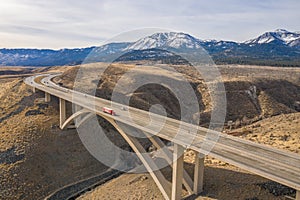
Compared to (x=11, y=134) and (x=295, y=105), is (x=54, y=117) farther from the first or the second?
(x=295, y=105)

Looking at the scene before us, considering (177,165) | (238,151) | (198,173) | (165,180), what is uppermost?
(238,151)

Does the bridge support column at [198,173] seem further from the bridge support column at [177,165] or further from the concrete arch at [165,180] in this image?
the bridge support column at [177,165]

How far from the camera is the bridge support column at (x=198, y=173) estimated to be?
1091 inches

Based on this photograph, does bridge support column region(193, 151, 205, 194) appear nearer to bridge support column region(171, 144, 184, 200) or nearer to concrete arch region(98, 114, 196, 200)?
concrete arch region(98, 114, 196, 200)

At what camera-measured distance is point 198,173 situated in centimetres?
2841

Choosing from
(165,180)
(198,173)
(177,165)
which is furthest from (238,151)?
(165,180)

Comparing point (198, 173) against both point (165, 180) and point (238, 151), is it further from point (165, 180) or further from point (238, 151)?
point (238, 151)

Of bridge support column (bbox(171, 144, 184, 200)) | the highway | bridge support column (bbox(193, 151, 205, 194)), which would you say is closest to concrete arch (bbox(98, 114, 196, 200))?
bridge support column (bbox(171, 144, 184, 200))

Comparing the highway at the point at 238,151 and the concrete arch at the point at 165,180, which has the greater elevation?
the highway at the point at 238,151

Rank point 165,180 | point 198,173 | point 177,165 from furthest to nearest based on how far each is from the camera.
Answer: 1. point 165,180
2. point 198,173
3. point 177,165

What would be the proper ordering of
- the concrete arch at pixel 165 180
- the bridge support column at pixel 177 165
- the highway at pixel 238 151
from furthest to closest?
the concrete arch at pixel 165 180
the bridge support column at pixel 177 165
the highway at pixel 238 151

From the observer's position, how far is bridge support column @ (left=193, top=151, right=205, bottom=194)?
90.9 feet

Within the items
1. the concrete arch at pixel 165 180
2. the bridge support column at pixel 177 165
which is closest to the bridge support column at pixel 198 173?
the concrete arch at pixel 165 180

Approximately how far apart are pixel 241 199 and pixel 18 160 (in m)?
31.3
